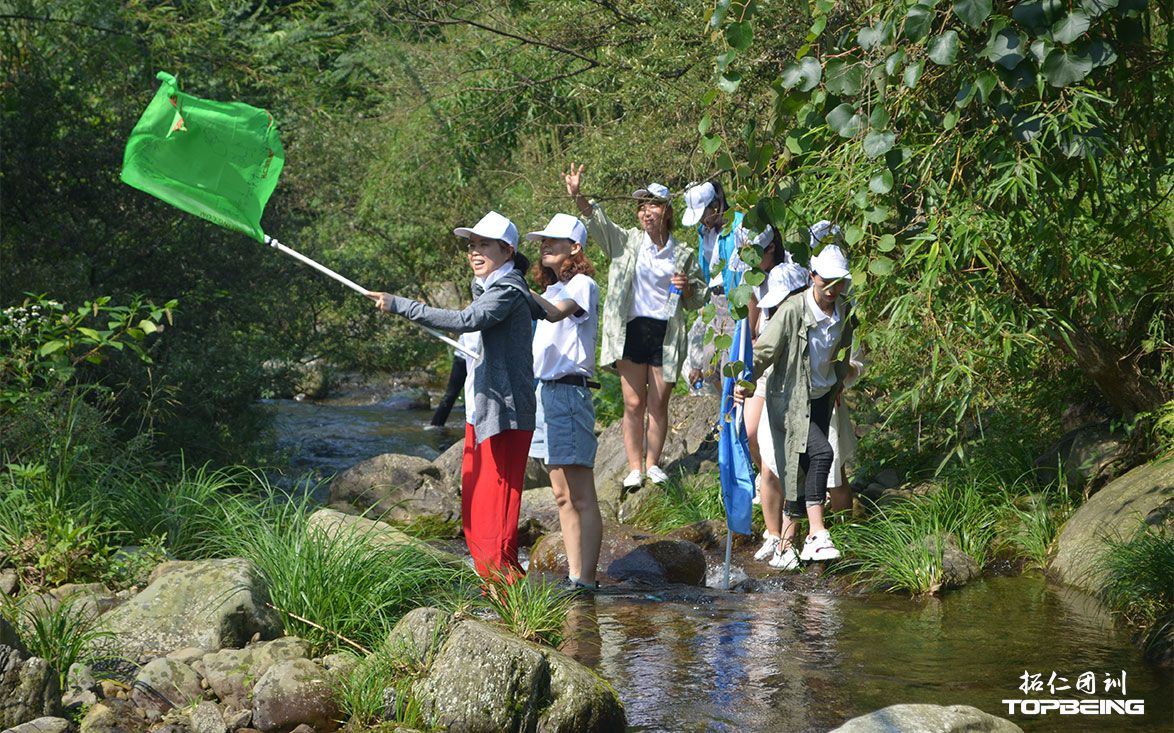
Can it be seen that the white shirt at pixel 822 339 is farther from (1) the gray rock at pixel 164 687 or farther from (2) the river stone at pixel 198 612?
(1) the gray rock at pixel 164 687

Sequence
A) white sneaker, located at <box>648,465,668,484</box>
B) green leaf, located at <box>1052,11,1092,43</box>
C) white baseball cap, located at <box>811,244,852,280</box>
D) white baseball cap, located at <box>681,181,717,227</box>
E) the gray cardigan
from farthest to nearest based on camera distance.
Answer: white sneaker, located at <box>648,465,668,484</box>
white baseball cap, located at <box>681,181,717,227</box>
white baseball cap, located at <box>811,244,852,280</box>
the gray cardigan
green leaf, located at <box>1052,11,1092,43</box>

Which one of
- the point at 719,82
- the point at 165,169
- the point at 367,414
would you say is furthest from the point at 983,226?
the point at 367,414

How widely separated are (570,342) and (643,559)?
1715 millimetres

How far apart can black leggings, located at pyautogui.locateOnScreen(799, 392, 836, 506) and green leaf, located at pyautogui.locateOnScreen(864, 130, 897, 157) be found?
3.75 metres

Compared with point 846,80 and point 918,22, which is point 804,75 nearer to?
point 846,80

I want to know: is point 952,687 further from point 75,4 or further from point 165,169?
point 75,4

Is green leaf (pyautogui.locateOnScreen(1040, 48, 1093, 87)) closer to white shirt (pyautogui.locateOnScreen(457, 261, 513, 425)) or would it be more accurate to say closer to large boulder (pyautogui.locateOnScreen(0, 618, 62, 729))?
white shirt (pyautogui.locateOnScreen(457, 261, 513, 425))

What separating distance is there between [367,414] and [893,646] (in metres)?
12.7

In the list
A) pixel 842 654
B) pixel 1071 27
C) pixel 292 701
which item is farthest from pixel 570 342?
pixel 1071 27

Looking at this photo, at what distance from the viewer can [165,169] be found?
23.0 feet

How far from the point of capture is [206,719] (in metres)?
5.13

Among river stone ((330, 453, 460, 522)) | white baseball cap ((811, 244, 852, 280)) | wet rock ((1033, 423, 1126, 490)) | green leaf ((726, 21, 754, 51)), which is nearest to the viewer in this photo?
green leaf ((726, 21, 754, 51))

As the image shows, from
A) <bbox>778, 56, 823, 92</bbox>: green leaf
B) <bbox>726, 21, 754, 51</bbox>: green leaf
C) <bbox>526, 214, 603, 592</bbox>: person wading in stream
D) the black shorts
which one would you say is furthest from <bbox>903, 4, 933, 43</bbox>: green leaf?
the black shorts

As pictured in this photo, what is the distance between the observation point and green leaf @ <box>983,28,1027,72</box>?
4344mm
